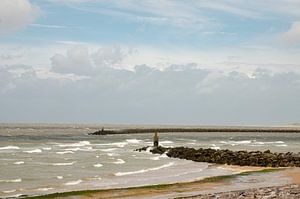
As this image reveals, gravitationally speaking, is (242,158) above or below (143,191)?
above

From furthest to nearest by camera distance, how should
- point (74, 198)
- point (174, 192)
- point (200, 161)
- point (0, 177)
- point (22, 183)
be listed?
point (200, 161)
point (0, 177)
point (22, 183)
point (174, 192)
point (74, 198)

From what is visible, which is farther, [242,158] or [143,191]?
[242,158]

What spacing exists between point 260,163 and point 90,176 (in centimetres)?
1462

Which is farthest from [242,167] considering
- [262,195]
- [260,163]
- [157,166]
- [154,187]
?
[262,195]

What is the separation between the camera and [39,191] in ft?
82.2

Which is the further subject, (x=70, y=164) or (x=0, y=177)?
(x=70, y=164)

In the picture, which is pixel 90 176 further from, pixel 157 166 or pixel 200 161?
pixel 200 161

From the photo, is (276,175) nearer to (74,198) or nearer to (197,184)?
(197,184)

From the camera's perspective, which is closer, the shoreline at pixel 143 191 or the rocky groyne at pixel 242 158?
the shoreline at pixel 143 191

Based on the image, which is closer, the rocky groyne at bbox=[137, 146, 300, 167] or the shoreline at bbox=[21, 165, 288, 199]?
the shoreline at bbox=[21, 165, 288, 199]

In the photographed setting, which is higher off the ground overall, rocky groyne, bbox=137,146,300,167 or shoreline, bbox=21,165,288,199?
rocky groyne, bbox=137,146,300,167

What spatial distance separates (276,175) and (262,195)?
1237 cm

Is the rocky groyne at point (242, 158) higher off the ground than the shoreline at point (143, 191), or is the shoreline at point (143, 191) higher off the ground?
the rocky groyne at point (242, 158)

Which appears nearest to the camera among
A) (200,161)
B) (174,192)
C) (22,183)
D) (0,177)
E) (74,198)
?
(74,198)
